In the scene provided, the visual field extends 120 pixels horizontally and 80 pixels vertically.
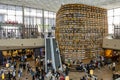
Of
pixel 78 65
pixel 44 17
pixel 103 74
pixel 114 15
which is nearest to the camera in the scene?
pixel 103 74

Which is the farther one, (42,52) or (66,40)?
(42,52)

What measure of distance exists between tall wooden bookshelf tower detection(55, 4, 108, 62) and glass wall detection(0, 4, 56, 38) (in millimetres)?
6166

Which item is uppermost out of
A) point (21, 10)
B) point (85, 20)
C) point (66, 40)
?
point (21, 10)

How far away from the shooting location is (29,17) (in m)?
34.0

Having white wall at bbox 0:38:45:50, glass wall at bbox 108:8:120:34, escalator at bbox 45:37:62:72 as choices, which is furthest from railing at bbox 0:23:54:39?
glass wall at bbox 108:8:120:34

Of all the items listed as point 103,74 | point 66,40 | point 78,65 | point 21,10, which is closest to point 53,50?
point 66,40

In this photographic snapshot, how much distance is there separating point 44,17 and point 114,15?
46.6ft

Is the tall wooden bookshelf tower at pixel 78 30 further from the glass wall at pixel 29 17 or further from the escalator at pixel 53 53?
the glass wall at pixel 29 17

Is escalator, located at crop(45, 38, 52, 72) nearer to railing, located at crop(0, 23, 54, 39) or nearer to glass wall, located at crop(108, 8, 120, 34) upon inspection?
railing, located at crop(0, 23, 54, 39)

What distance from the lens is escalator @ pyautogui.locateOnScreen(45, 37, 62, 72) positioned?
20.2m

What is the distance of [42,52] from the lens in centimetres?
2984

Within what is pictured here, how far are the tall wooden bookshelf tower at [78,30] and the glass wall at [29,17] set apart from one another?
6166 mm

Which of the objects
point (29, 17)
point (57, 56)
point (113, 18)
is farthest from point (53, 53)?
point (113, 18)

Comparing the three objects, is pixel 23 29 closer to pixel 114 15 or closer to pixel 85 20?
pixel 85 20
